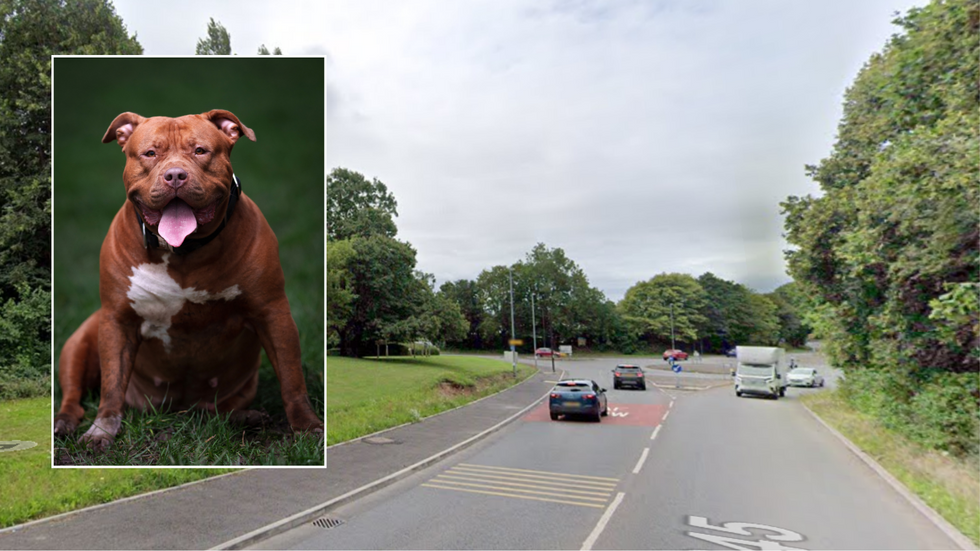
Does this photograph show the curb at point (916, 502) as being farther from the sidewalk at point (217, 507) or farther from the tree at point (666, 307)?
the tree at point (666, 307)

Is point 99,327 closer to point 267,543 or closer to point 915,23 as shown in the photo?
point 267,543

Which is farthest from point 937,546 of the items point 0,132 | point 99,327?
point 0,132

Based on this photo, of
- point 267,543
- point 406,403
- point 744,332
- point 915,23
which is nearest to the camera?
point 267,543

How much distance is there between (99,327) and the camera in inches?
184

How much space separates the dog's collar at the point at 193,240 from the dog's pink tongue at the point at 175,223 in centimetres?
19

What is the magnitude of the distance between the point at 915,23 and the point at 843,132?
368 inches

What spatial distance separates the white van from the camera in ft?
84.7

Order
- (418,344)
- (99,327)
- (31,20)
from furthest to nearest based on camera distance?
(418,344) → (31,20) → (99,327)

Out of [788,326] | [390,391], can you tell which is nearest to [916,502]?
[390,391]

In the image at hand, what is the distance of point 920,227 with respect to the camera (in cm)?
984

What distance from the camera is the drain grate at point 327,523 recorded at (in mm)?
7293

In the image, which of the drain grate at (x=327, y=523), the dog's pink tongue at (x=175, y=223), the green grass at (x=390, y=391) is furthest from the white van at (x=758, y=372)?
the dog's pink tongue at (x=175, y=223)

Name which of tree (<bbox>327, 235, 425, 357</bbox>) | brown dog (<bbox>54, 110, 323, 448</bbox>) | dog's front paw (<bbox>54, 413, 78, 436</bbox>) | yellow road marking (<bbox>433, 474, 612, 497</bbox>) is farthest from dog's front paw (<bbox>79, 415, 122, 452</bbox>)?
tree (<bbox>327, 235, 425, 357</bbox>)

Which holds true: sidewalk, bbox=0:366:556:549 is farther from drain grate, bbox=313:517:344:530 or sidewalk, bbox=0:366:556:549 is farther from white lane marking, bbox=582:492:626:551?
white lane marking, bbox=582:492:626:551
